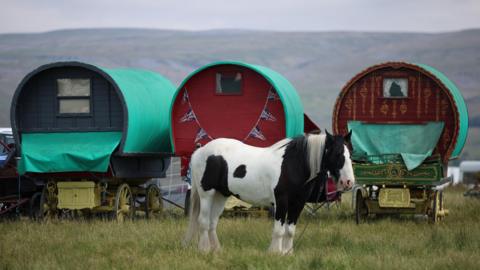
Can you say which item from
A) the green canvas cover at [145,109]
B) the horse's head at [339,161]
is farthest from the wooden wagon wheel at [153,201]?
the horse's head at [339,161]

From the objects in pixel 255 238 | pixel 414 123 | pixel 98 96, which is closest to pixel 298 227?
pixel 255 238

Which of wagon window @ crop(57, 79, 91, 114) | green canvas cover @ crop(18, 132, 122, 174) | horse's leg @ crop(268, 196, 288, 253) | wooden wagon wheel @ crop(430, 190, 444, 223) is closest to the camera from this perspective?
horse's leg @ crop(268, 196, 288, 253)

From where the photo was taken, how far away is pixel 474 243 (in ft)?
47.6

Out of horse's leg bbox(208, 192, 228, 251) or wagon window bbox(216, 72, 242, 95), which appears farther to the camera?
wagon window bbox(216, 72, 242, 95)

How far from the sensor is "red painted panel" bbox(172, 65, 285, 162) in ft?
59.7

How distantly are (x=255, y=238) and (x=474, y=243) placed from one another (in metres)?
3.38

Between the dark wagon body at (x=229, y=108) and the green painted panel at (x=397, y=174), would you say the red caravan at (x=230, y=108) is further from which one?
the green painted panel at (x=397, y=174)

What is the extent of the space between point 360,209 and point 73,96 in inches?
237

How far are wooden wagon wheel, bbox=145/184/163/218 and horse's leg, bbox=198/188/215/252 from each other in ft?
19.3

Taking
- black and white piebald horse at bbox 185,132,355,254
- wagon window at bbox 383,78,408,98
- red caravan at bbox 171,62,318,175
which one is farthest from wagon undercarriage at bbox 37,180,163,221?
wagon window at bbox 383,78,408,98

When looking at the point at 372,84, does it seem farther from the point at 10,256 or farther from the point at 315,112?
the point at 315,112

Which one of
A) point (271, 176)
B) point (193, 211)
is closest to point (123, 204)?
point (193, 211)

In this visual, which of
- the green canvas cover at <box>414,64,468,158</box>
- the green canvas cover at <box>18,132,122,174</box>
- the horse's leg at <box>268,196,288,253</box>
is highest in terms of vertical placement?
the green canvas cover at <box>414,64,468,158</box>

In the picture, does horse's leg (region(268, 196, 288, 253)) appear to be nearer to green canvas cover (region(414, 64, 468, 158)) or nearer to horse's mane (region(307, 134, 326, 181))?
horse's mane (region(307, 134, 326, 181))
